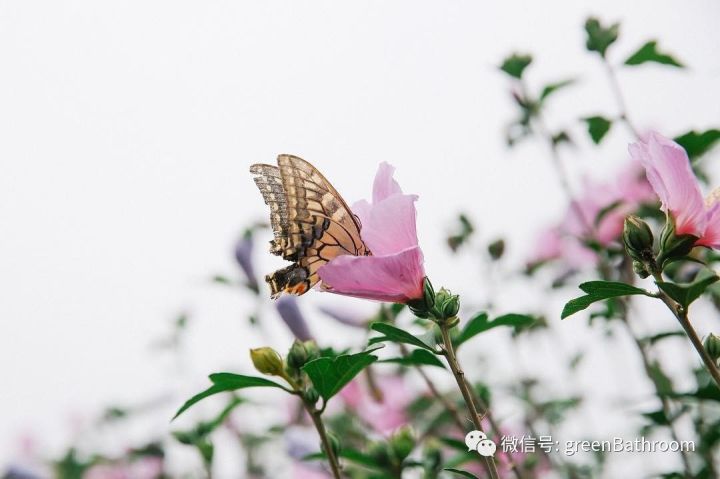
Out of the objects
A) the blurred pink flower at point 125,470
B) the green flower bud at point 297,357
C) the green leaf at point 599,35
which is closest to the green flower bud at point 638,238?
the green flower bud at point 297,357

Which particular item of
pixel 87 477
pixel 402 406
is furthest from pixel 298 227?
pixel 87 477

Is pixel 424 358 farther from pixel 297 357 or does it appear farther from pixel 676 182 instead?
pixel 676 182

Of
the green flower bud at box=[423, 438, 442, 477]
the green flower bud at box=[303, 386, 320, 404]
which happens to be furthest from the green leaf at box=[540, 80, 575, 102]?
the green flower bud at box=[303, 386, 320, 404]

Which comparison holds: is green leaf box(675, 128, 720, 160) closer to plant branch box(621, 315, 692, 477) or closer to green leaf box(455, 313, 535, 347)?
plant branch box(621, 315, 692, 477)

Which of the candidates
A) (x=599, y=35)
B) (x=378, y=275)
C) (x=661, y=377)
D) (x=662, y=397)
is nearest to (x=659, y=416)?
(x=662, y=397)

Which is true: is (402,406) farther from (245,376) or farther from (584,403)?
(245,376)

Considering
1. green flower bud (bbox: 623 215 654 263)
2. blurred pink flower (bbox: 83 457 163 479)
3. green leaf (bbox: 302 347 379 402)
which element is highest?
green flower bud (bbox: 623 215 654 263)
